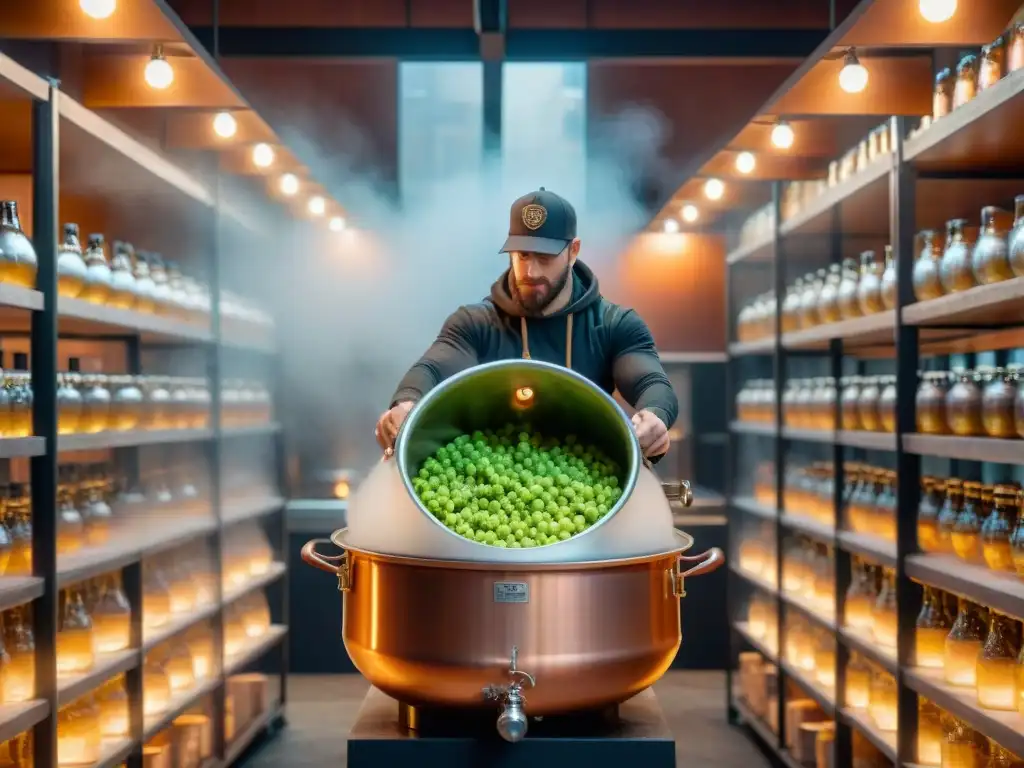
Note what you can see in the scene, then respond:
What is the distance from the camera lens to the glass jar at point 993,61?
9.36ft

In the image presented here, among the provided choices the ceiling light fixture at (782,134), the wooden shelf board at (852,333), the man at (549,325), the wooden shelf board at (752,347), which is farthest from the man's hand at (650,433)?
the wooden shelf board at (752,347)

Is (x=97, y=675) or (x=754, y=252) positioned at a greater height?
(x=754, y=252)

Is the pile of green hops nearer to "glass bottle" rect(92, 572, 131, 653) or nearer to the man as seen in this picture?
the man

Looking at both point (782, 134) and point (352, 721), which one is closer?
point (782, 134)

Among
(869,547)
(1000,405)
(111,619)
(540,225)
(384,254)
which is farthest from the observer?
(384,254)

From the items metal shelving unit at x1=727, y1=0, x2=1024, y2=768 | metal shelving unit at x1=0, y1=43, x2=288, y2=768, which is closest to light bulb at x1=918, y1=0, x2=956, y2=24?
metal shelving unit at x1=727, y1=0, x2=1024, y2=768

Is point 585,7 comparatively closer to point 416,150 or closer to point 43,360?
point 416,150

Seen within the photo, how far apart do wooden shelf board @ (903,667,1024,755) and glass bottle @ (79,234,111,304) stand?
97.1 inches

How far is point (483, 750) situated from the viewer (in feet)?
6.30

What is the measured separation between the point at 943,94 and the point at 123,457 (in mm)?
2985

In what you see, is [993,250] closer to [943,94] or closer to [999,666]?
[943,94]

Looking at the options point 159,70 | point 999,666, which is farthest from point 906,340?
point 159,70

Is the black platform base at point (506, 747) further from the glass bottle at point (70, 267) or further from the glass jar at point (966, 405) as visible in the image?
the glass bottle at point (70, 267)

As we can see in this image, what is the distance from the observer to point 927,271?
10.9 ft
